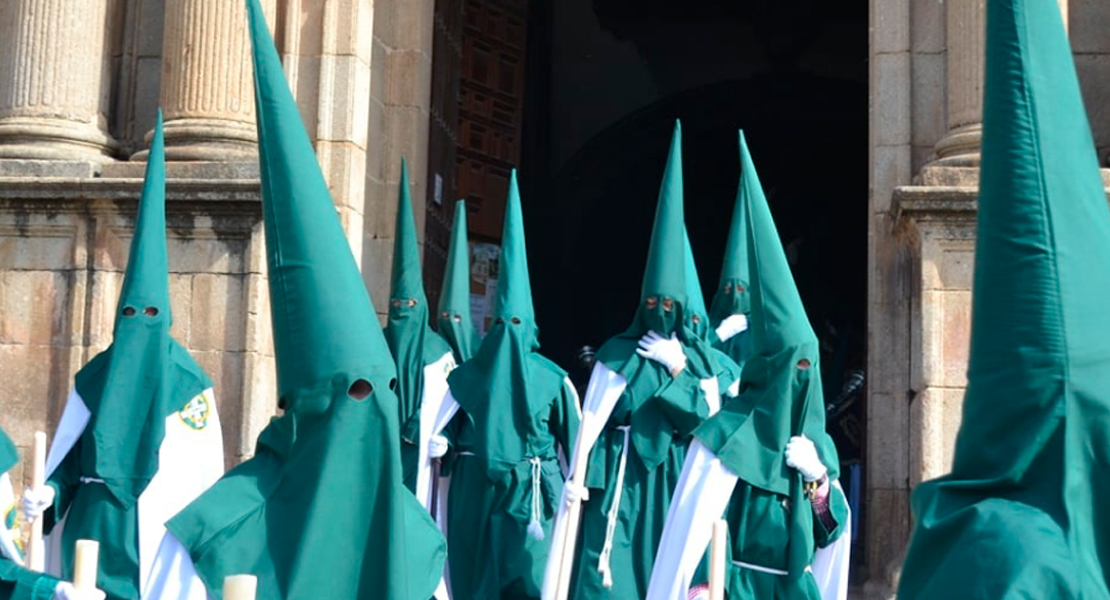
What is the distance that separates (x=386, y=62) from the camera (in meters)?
13.0

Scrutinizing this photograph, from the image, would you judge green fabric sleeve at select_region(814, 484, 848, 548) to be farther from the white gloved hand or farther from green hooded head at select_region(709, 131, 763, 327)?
green hooded head at select_region(709, 131, 763, 327)

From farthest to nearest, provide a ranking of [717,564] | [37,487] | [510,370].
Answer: [510,370], [37,487], [717,564]

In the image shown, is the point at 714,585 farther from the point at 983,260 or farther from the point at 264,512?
the point at 983,260

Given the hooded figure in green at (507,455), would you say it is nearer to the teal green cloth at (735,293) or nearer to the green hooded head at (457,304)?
the green hooded head at (457,304)

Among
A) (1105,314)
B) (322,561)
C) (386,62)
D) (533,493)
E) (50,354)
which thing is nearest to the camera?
(1105,314)

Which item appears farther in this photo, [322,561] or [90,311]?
[90,311]

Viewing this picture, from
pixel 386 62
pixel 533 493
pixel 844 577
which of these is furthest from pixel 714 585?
pixel 386 62

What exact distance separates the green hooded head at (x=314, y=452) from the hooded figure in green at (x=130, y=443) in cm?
329

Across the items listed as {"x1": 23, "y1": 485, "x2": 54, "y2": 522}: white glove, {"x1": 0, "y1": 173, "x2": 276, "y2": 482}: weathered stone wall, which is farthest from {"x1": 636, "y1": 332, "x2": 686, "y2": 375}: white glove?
{"x1": 23, "y1": 485, "x2": 54, "y2": 522}: white glove

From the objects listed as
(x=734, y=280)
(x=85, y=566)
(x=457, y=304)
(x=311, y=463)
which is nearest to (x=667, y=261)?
(x=457, y=304)

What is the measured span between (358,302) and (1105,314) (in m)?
2.14

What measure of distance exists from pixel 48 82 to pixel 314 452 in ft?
24.6

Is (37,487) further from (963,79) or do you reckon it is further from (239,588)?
(963,79)

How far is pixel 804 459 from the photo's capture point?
7910 mm
